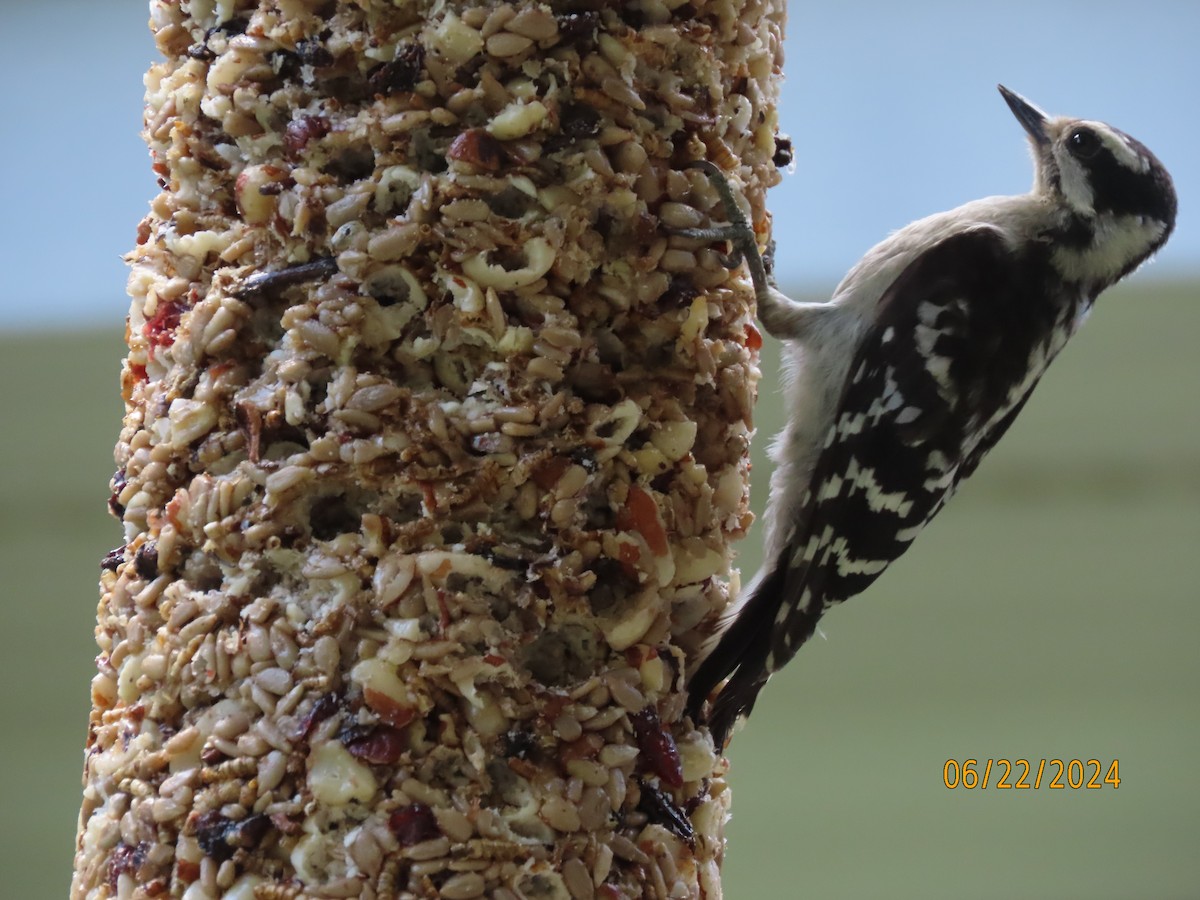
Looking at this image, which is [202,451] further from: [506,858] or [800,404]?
[800,404]

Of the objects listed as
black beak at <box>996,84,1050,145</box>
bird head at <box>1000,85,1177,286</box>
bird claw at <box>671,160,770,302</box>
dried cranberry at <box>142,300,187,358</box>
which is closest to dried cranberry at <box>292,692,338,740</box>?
dried cranberry at <box>142,300,187,358</box>

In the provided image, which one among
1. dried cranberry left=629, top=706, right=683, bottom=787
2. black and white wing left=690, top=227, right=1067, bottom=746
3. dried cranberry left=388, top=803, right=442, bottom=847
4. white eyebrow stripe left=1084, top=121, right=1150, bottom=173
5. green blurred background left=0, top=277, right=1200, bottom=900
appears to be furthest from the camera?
green blurred background left=0, top=277, right=1200, bottom=900

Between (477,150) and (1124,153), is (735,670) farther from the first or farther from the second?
(1124,153)

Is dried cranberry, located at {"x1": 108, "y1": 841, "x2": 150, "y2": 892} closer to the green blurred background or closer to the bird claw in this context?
the bird claw

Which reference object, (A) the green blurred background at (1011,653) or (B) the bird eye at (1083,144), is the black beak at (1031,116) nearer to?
(B) the bird eye at (1083,144)

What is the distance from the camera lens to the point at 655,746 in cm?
101

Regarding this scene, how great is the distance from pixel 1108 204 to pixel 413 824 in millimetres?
1129

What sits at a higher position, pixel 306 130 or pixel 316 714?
pixel 306 130

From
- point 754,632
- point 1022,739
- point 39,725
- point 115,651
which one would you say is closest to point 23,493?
point 39,725

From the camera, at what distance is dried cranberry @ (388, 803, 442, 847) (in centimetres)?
90

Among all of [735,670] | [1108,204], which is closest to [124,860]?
[735,670]

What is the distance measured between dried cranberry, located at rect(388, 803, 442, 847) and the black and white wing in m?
0.31

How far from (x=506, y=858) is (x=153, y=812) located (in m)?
0.26

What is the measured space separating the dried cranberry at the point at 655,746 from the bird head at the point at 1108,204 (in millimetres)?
848
